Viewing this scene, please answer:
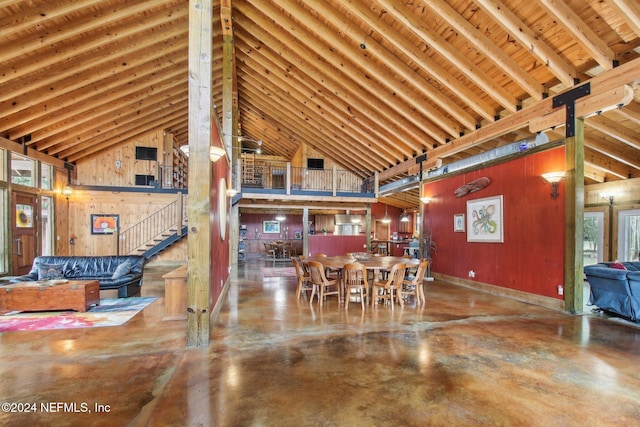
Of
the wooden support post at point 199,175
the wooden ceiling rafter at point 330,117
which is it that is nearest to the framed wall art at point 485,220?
the wooden ceiling rafter at point 330,117

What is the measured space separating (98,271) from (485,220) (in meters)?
8.23

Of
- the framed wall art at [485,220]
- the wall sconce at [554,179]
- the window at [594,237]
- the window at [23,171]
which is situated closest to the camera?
the wall sconce at [554,179]

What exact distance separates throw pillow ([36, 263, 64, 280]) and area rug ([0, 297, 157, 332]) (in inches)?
36.9

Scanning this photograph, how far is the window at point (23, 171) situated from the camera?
760 centimetres

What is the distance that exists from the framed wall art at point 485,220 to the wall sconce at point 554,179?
114 cm

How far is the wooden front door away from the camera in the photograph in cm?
748

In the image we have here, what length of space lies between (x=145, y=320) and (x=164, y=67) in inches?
241

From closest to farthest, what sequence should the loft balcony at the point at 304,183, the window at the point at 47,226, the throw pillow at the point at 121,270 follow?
1. the throw pillow at the point at 121,270
2. the window at the point at 47,226
3. the loft balcony at the point at 304,183

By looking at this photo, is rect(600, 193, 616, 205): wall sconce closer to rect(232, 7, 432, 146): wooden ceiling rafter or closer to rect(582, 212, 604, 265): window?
rect(582, 212, 604, 265): window

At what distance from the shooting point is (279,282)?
A: 290 inches

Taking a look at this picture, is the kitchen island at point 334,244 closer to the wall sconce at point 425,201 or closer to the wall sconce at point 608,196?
the wall sconce at point 425,201

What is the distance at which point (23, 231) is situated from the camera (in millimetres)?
7805

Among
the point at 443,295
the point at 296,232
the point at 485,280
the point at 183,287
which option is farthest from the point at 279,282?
the point at 296,232

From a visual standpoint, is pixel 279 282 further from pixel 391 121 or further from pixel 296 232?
pixel 296 232
